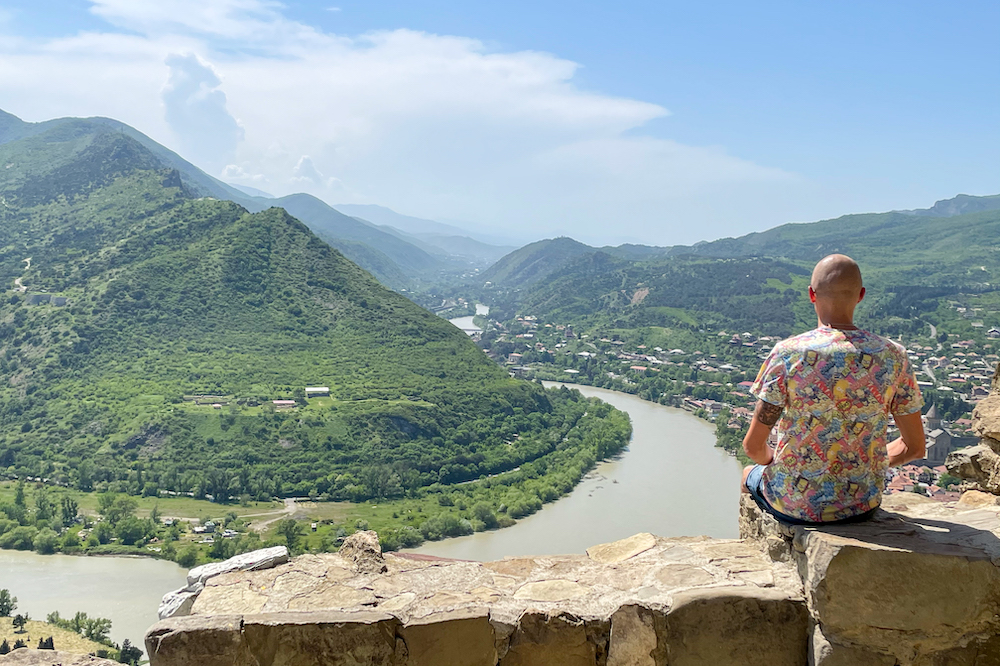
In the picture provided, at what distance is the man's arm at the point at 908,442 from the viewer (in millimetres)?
2703

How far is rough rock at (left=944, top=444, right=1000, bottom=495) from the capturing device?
145 inches

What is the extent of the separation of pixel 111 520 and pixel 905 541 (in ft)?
104

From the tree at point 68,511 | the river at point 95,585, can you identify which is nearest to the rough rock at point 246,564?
the river at point 95,585

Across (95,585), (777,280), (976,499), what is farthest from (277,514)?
(777,280)

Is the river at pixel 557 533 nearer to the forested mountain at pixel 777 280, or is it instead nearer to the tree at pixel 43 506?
the tree at pixel 43 506

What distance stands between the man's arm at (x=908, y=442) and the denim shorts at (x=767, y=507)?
9.8 inches

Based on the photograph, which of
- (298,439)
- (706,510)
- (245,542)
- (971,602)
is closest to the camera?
(971,602)

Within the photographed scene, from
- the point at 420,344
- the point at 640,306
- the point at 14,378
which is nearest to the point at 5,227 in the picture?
the point at 14,378

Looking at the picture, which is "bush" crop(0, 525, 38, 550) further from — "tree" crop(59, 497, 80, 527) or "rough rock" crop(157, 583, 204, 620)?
"rough rock" crop(157, 583, 204, 620)

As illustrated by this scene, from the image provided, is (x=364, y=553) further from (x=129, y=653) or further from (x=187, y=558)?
(x=187, y=558)

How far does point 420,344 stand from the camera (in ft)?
177

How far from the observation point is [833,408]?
2.59 metres

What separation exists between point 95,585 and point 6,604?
3.15 metres

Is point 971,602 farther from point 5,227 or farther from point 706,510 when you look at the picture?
point 5,227
